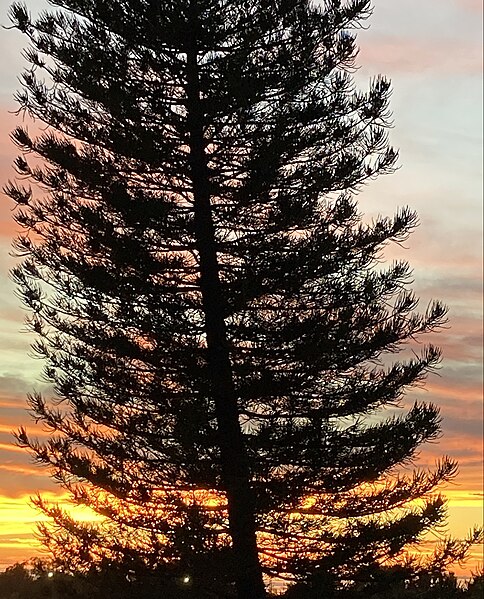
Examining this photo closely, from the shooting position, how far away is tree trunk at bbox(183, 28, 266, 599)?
1243cm

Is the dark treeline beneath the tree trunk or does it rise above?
beneath

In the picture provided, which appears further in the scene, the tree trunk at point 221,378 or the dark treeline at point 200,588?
the dark treeline at point 200,588

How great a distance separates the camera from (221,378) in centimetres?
1313

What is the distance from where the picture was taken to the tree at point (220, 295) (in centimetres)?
1308

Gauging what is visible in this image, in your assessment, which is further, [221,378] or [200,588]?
[221,378]

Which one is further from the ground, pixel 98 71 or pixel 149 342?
pixel 98 71

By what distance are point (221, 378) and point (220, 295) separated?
1.26 metres

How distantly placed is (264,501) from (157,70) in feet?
22.5

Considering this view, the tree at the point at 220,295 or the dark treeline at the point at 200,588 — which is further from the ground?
the tree at the point at 220,295

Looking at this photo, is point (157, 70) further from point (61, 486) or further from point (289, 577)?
point (289, 577)

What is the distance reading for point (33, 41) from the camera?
48.9ft

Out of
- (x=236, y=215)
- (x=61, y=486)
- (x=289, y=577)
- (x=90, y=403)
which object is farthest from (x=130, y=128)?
(x=289, y=577)

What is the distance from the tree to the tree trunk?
0.03 meters

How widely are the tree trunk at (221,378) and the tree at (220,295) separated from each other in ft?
0.09
